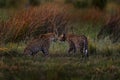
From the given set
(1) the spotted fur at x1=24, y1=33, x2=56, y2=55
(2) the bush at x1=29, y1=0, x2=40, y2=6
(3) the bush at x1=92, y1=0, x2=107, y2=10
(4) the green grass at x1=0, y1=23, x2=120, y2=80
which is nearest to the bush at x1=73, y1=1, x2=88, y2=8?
(3) the bush at x1=92, y1=0, x2=107, y2=10

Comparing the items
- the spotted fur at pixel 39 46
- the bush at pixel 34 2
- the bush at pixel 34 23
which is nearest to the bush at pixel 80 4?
the bush at pixel 34 23

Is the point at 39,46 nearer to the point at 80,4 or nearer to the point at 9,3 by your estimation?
the point at 9,3

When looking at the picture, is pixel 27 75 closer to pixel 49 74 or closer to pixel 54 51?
pixel 49 74

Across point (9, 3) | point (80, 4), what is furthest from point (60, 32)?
point (9, 3)

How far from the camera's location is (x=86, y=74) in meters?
9.28

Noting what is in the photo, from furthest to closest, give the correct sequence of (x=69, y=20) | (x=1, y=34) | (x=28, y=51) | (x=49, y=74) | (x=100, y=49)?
(x=69, y=20), (x=1, y=34), (x=100, y=49), (x=28, y=51), (x=49, y=74)

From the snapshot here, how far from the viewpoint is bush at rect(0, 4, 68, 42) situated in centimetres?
1273

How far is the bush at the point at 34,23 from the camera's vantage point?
12727 millimetres

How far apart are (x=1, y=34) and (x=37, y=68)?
3.16 meters

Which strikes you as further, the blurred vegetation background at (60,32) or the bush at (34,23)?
the bush at (34,23)

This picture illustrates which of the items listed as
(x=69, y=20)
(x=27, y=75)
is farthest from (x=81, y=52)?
(x=69, y=20)

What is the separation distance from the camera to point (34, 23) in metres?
13.1

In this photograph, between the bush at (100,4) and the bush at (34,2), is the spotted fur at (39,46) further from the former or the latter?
the bush at (100,4)

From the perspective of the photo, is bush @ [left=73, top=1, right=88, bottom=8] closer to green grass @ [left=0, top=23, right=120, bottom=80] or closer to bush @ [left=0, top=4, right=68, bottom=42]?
bush @ [left=0, top=4, right=68, bottom=42]
